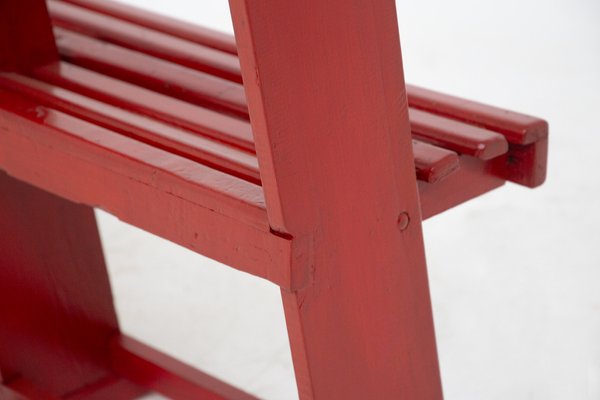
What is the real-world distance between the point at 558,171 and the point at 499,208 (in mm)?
210

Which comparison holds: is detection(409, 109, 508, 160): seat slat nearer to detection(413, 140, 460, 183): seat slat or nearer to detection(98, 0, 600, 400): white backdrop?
detection(413, 140, 460, 183): seat slat

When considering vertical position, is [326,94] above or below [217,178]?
above

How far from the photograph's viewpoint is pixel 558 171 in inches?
102

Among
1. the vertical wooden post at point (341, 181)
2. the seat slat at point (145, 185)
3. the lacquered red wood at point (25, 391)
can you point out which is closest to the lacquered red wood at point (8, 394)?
the lacquered red wood at point (25, 391)

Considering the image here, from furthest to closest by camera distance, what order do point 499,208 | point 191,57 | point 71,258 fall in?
point 499,208
point 71,258
point 191,57

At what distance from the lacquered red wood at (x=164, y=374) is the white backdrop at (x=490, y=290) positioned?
147 mm

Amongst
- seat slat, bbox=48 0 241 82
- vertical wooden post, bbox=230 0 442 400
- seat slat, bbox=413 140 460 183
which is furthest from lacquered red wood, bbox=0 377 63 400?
seat slat, bbox=413 140 460 183

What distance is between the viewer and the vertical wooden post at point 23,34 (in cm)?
167

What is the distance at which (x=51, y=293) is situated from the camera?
1.91m

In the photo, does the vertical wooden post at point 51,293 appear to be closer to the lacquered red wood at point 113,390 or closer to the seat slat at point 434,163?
the lacquered red wood at point 113,390

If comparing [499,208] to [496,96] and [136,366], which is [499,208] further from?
[136,366]

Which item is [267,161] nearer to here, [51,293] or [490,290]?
[51,293]

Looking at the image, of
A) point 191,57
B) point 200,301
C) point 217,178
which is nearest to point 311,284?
point 217,178

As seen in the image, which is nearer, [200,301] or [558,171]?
[200,301]
